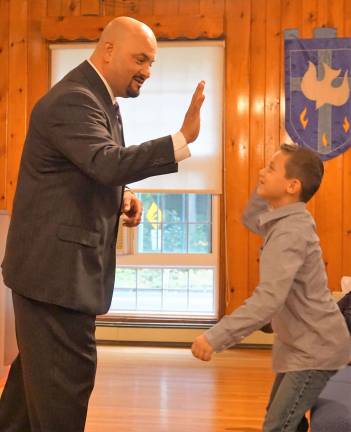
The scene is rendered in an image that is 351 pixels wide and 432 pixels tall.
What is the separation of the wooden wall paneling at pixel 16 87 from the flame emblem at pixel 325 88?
2.14m

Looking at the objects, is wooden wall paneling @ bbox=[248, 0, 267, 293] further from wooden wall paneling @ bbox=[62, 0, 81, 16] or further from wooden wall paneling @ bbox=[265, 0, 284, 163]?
wooden wall paneling @ bbox=[62, 0, 81, 16]

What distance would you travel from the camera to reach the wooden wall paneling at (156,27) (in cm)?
471

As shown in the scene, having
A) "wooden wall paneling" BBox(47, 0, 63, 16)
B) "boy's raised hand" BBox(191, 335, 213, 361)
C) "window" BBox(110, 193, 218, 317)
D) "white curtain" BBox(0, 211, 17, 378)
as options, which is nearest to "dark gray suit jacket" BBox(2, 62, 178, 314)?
"boy's raised hand" BBox(191, 335, 213, 361)

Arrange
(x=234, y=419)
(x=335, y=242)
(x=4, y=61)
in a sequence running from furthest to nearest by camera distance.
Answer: (x=4, y=61) → (x=335, y=242) → (x=234, y=419)

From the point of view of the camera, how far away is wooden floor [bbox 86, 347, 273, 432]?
294cm

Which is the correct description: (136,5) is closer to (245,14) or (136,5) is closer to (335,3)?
(245,14)

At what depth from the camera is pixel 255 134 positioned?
4691 millimetres

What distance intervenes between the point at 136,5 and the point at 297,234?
3559 mm

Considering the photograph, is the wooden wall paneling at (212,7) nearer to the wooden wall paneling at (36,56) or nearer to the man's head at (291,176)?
the wooden wall paneling at (36,56)

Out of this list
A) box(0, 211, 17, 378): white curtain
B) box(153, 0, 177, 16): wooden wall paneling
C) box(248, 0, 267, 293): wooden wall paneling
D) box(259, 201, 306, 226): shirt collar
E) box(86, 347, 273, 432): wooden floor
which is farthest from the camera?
box(153, 0, 177, 16): wooden wall paneling

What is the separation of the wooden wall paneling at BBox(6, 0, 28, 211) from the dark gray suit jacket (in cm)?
322

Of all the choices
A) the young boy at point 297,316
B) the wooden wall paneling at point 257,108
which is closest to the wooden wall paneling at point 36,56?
the wooden wall paneling at point 257,108

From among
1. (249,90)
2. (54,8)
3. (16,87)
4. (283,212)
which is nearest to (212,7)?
(249,90)

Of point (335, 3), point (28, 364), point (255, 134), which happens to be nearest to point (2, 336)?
point (28, 364)
